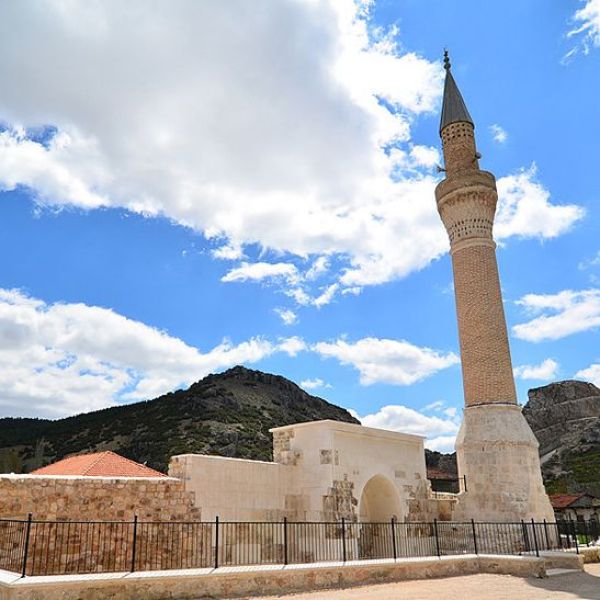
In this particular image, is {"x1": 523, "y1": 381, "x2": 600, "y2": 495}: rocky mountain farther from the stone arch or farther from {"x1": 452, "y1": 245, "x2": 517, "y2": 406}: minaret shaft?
the stone arch

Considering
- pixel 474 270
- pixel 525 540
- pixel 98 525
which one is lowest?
pixel 525 540

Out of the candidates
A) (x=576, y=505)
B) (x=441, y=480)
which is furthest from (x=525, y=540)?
(x=441, y=480)

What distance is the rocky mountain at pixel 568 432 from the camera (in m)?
49.0

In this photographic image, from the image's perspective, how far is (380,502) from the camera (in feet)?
58.7

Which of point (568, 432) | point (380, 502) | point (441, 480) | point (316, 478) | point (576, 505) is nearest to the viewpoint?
point (316, 478)

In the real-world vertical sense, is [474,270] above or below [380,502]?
above

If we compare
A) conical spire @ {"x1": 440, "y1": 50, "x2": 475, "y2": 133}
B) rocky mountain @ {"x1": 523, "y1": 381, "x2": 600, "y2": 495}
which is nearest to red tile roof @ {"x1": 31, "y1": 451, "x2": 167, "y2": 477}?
conical spire @ {"x1": 440, "y1": 50, "x2": 475, "y2": 133}

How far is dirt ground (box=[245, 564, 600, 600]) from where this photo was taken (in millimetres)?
9352

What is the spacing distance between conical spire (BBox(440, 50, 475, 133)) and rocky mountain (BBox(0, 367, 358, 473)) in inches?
998

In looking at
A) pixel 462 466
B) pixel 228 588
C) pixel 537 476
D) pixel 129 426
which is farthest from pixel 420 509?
pixel 129 426

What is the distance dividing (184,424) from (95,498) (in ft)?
114

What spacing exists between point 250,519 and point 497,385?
30.2 ft

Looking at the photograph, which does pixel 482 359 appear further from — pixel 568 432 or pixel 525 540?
pixel 568 432

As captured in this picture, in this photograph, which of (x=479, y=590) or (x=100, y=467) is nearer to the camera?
(x=479, y=590)
